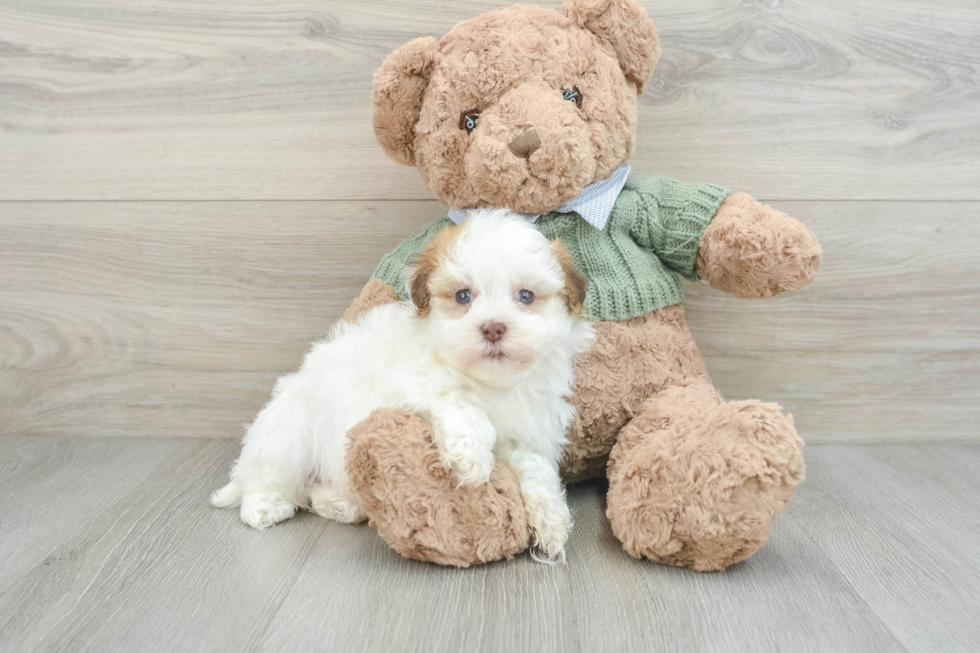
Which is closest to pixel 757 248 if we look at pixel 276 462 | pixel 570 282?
pixel 570 282

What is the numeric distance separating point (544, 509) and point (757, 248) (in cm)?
45

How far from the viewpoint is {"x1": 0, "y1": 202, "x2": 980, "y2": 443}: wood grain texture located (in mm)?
1309

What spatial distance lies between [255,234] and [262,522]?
1.88 ft

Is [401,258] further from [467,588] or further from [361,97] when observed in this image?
[467,588]

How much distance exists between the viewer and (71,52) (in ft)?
4.32

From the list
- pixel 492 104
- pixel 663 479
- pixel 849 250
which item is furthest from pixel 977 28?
pixel 663 479

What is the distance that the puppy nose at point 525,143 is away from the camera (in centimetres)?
92

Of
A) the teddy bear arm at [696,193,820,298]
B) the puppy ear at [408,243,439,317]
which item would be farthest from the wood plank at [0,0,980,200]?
the puppy ear at [408,243,439,317]

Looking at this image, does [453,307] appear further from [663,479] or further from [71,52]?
[71,52]

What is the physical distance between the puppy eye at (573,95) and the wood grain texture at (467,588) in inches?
22.9

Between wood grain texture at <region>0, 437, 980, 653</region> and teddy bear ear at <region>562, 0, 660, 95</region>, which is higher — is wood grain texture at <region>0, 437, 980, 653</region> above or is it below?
below

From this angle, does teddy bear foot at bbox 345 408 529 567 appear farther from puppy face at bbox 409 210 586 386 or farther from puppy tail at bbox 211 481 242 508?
puppy tail at bbox 211 481 242 508

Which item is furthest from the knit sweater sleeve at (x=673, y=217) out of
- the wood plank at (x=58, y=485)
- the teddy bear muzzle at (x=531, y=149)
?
the wood plank at (x=58, y=485)

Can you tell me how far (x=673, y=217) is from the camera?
1.04 m
